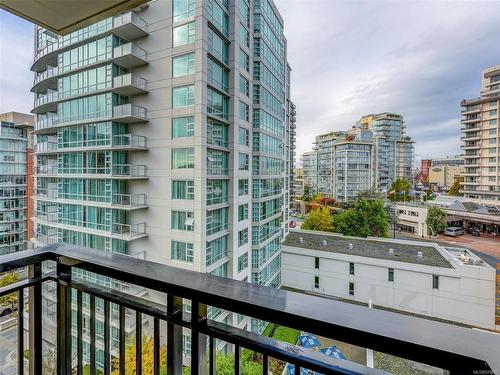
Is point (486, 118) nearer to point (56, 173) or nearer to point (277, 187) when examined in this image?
point (277, 187)

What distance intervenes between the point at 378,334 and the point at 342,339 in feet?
0.18

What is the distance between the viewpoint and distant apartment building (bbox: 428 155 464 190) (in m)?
16.2

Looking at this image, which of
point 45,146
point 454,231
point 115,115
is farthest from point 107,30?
point 454,231

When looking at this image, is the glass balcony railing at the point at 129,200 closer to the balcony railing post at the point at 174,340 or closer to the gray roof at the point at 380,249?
the gray roof at the point at 380,249

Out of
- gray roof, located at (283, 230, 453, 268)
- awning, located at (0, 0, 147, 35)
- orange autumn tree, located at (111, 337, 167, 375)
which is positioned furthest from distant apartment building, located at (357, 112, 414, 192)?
awning, located at (0, 0, 147, 35)

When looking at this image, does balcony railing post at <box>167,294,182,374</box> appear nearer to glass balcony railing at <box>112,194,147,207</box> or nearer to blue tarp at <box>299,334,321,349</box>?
blue tarp at <box>299,334,321,349</box>

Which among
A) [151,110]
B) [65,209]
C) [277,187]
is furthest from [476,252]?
[65,209]

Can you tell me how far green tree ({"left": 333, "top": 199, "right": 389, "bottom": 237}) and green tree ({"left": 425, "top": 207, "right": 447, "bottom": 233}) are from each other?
5.26 ft

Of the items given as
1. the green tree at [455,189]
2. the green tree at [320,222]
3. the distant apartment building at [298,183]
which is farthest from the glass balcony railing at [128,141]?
the distant apartment building at [298,183]

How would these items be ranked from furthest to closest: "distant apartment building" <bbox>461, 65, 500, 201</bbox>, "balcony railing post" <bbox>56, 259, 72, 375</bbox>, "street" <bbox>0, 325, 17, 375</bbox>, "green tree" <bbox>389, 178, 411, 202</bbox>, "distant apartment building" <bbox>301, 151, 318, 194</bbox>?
"distant apartment building" <bbox>301, 151, 318, 194</bbox>
"green tree" <bbox>389, 178, 411, 202</bbox>
"distant apartment building" <bbox>461, 65, 500, 201</bbox>
"street" <bbox>0, 325, 17, 375</bbox>
"balcony railing post" <bbox>56, 259, 72, 375</bbox>

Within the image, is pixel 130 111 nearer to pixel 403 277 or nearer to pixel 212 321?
pixel 212 321

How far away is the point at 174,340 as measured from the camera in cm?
60

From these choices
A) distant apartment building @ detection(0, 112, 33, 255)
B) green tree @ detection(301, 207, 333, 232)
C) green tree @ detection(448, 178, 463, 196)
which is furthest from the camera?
green tree @ detection(448, 178, 463, 196)

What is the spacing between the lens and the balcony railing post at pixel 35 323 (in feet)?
2.74
